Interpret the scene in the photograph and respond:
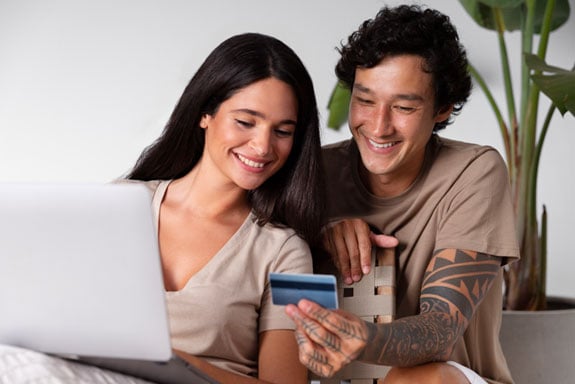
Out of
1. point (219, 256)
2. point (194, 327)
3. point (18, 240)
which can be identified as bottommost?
point (194, 327)

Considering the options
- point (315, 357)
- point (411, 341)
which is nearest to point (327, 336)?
point (315, 357)

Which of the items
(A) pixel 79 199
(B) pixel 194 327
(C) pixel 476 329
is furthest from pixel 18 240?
(C) pixel 476 329

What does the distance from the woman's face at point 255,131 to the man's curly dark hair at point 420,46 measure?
24 cm

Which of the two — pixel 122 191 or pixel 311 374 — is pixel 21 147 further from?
pixel 122 191

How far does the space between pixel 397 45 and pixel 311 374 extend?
2.47ft

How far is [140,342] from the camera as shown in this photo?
1391mm

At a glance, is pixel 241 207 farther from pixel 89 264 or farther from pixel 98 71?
pixel 98 71

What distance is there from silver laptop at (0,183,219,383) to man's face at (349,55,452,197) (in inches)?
31.6

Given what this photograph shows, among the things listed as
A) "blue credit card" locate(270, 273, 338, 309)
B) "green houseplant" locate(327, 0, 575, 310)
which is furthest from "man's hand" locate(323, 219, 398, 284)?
"green houseplant" locate(327, 0, 575, 310)

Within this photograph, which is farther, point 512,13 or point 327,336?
point 512,13

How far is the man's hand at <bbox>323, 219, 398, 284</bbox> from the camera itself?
1981 mm

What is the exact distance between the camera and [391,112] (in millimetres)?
2068

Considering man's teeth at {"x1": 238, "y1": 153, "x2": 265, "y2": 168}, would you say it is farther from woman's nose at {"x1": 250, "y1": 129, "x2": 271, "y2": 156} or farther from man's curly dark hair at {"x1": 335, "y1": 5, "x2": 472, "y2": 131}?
man's curly dark hair at {"x1": 335, "y1": 5, "x2": 472, "y2": 131}

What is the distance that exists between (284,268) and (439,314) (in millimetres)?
339
